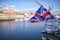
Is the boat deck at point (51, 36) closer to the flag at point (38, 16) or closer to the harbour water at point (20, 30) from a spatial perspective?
the harbour water at point (20, 30)

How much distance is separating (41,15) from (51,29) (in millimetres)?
356

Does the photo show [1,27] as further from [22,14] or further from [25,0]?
[25,0]

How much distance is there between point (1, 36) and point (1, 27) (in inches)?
7.3

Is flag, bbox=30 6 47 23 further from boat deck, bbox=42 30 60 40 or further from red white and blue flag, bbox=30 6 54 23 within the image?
boat deck, bbox=42 30 60 40

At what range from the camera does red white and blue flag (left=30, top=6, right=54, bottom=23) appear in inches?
144

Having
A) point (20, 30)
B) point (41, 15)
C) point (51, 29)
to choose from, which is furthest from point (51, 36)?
point (20, 30)

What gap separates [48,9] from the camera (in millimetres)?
3684

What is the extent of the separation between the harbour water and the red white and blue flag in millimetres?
99

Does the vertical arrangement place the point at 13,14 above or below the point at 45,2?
below

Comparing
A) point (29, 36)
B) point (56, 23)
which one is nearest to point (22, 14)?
point (29, 36)

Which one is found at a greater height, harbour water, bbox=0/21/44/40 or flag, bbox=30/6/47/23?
flag, bbox=30/6/47/23

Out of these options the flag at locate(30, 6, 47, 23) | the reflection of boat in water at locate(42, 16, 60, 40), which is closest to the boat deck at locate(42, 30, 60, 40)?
the reflection of boat in water at locate(42, 16, 60, 40)

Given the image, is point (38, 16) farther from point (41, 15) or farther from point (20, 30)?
point (20, 30)

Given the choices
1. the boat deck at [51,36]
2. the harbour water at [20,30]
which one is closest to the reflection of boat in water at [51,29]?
the boat deck at [51,36]
